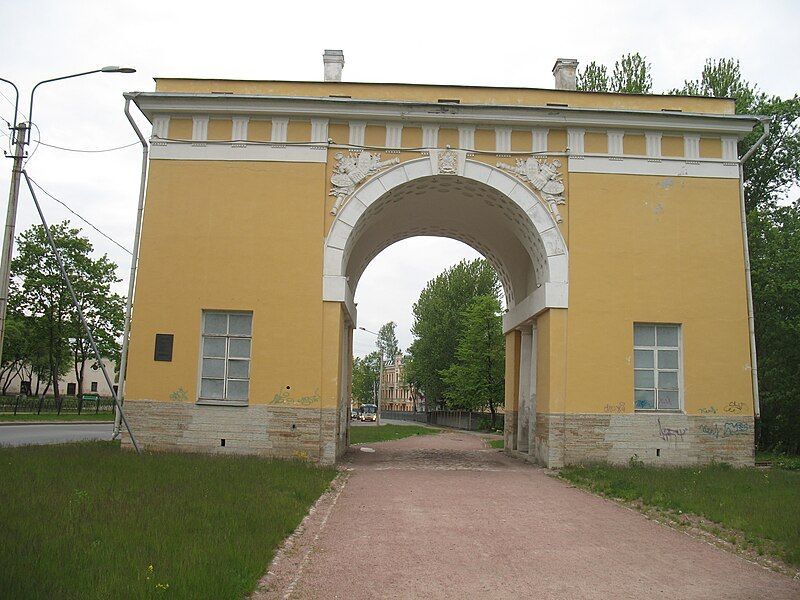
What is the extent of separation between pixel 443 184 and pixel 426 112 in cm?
169

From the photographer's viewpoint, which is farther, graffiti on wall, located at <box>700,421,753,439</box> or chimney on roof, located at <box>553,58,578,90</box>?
chimney on roof, located at <box>553,58,578,90</box>

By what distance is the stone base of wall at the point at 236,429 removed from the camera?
48.9 ft

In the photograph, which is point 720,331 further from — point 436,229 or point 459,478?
point 436,229

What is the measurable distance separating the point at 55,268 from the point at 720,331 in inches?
1341

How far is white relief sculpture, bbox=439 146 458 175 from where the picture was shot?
623 inches

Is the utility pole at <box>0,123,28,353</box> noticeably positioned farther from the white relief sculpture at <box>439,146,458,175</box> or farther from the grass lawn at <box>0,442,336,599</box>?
the white relief sculpture at <box>439,146,458,175</box>

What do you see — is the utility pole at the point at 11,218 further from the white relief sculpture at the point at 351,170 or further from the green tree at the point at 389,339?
the green tree at the point at 389,339

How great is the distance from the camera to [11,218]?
11352mm

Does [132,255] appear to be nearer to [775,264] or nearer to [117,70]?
[117,70]

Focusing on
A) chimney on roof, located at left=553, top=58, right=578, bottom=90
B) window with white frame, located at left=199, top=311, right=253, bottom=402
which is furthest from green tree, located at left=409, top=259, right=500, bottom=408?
window with white frame, located at left=199, top=311, right=253, bottom=402

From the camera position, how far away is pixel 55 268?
38.3m

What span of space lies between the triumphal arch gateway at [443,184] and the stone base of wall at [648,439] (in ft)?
0.14

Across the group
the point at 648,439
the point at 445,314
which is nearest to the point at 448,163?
the point at 648,439

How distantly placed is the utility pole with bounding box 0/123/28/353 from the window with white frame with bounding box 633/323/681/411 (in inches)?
476
